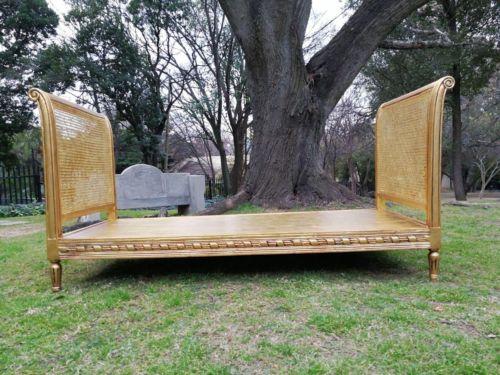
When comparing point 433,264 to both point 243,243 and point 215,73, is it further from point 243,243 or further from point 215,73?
point 215,73

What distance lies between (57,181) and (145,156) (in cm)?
941

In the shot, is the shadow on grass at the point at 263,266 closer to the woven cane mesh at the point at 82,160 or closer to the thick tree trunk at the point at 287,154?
the woven cane mesh at the point at 82,160

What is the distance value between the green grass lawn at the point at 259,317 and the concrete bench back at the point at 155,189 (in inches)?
136

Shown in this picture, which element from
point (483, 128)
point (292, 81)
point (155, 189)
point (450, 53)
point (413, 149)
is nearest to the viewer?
point (413, 149)

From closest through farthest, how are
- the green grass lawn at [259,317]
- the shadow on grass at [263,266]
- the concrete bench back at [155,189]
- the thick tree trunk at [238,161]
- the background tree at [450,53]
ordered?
the green grass lawn at [259,317] < the shadow on grass at [263,266] < the concrete bench back at [155,189] < the background tree at [450,53] < the thick tree trunk at [238,161]

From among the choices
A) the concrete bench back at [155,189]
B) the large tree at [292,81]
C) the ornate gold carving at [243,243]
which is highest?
the large tree at [292,81]

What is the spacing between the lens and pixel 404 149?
7.84 feet

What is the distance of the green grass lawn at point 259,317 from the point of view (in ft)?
4.08

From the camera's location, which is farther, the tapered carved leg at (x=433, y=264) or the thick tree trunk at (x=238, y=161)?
the thick tree trunk at (x=238, y=161)

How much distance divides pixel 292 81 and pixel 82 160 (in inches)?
108

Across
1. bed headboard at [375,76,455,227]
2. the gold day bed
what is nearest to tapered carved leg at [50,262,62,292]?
the gold day bed

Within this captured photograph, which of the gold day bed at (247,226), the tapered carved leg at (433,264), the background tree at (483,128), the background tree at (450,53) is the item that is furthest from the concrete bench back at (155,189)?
the background tree at (483,128)

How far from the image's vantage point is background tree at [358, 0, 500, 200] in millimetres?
7664

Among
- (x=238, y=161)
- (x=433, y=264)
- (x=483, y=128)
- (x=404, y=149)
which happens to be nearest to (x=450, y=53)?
(x=238, y=161)
